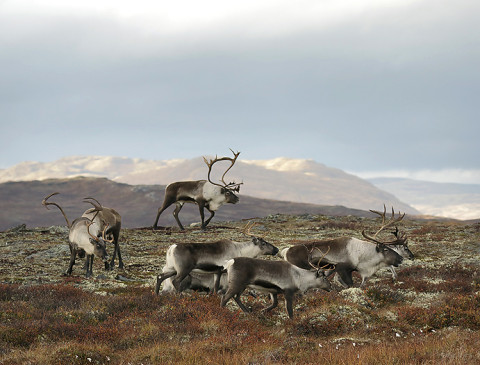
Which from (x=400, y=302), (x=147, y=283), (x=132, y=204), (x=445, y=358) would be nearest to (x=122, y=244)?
(x=147, y=283)

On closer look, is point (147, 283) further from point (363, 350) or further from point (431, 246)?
point (431, 246)

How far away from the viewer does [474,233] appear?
28.5 metres

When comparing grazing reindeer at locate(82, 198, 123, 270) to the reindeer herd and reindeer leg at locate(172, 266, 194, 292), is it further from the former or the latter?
reindeer leg at locate(172, 266, 194, 292)

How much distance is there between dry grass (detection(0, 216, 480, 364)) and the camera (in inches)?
339

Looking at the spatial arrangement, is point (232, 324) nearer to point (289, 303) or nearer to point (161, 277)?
point (289, 303)

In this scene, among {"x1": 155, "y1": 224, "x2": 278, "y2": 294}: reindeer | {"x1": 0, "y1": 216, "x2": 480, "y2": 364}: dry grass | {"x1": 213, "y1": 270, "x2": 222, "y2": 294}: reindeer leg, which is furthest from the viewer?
{"x1": 213, "y1": 270, "x2": 222, "y2": 294}: reindeer leg

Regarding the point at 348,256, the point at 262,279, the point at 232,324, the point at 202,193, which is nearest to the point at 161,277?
the point at 262,279

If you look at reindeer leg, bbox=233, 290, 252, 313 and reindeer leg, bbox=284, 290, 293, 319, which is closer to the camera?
reindeer leg, bbox=284, 290, 293, 319

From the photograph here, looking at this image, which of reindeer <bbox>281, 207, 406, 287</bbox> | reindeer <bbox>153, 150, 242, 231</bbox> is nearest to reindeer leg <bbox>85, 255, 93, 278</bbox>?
reindeer <bbox>281, 207, 406, 287</bbox>

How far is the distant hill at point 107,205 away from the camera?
488ft

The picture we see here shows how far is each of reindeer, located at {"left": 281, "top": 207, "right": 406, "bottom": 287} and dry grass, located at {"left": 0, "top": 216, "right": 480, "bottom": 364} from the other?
27.7 inches

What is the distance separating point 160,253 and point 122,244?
400cm

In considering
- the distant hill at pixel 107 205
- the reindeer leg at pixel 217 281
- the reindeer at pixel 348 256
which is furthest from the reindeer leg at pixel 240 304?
the distant hill at pixel 107 205

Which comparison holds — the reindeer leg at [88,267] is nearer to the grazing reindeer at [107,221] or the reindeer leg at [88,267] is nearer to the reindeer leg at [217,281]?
the grazing reindeer at [107,221]
